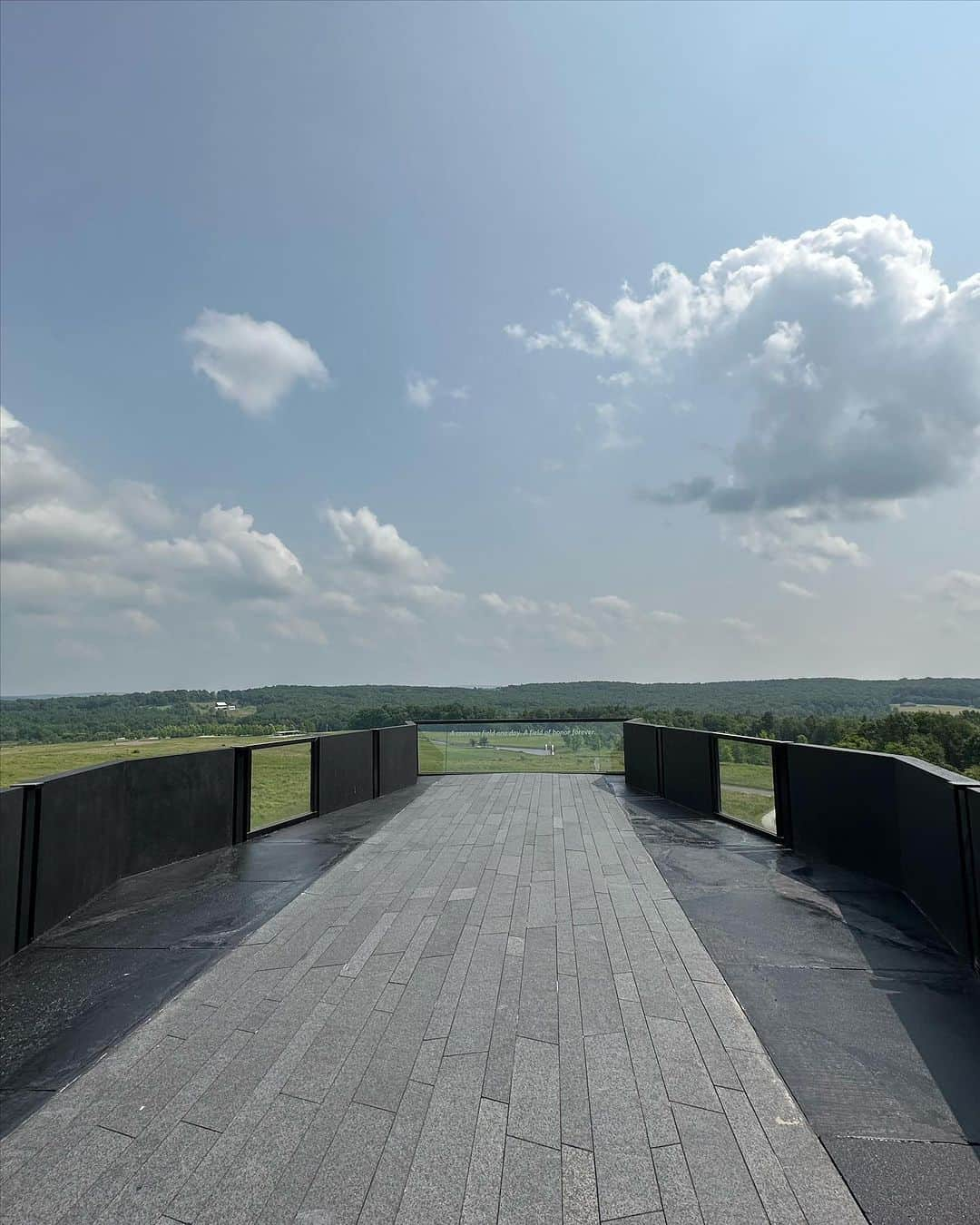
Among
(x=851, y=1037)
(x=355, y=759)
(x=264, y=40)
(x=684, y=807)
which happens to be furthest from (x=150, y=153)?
(x=851, y=1037)

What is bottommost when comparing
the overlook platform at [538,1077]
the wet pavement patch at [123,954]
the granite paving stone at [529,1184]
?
the wet pavement patch at [123,954]

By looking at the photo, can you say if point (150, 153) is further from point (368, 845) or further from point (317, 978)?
point (317, 978)

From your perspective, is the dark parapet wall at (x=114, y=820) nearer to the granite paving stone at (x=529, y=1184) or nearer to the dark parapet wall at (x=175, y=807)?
the dark parapet wall at (x=175, y=807)

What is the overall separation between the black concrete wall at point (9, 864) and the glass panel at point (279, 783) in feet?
10.5

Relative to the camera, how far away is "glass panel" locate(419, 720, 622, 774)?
40.9 ft

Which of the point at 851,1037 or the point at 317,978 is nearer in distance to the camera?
the point at 851,1037

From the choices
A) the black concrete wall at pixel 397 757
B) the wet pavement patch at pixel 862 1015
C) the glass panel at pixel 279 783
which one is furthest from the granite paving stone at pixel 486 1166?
the black concrete wall at pixel 397 757

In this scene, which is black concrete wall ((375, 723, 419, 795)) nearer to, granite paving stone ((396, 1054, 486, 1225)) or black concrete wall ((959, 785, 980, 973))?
granite paving stone ((396, 1054, 486, 1225))

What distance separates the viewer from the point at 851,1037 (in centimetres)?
293

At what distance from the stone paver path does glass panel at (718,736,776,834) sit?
3.44 metres

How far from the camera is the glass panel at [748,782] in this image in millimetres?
7059

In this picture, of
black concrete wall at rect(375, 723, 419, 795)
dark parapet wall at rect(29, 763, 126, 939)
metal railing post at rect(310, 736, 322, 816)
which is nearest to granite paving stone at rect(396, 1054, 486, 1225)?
dark parapet wall at rect(29, 763, 126, 939)

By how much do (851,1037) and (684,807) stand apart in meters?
6.17

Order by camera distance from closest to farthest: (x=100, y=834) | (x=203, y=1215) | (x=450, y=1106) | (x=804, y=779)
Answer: (x=203, y=1215) → (x=450, y=1106) → (x=100, y=834) → (x=804, y=779)
